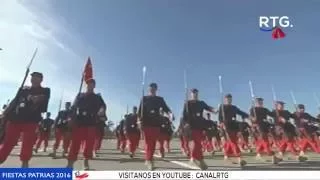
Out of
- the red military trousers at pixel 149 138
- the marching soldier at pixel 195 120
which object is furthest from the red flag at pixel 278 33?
the red military trousers at pixel 149 138

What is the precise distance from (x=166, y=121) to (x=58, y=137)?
3206mm

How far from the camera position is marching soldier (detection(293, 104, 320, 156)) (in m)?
8.10

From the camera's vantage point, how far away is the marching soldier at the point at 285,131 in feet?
27.3

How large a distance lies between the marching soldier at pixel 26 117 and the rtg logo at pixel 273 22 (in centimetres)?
251

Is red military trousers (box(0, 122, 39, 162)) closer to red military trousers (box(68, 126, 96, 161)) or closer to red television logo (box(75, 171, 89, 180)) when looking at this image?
red military trousers (box(68, 126, 96, 161))

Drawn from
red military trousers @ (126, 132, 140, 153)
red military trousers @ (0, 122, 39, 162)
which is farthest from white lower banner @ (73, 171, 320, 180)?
red military trousers @ (126, 132, 140, 153)

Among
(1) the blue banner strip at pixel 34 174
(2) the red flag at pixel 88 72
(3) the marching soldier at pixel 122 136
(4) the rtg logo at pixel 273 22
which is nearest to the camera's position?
(1) the blue banner strip at pixel 34 174

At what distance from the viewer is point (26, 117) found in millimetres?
6012

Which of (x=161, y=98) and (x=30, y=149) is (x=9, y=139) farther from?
(x=161, y=98)

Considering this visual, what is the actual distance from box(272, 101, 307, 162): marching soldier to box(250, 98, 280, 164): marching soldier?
200 mm

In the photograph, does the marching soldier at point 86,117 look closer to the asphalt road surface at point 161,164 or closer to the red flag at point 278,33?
the asphalt road surface at point 161,164

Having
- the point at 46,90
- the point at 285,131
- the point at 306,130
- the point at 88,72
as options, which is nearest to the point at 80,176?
the point at 46,90

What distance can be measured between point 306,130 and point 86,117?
4268mm

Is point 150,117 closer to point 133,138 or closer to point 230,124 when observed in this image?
point 230,124
